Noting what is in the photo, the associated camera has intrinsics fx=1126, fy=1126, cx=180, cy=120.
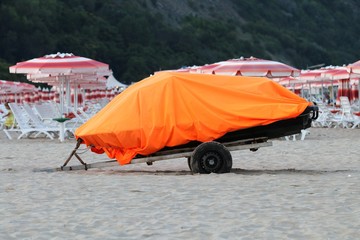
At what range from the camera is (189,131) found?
468 inches

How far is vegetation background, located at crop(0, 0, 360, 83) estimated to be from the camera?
8444 cm

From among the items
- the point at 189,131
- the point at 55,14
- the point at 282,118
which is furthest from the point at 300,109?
the point at 55,14

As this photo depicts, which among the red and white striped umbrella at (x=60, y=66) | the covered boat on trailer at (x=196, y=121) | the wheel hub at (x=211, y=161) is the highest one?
the red and white striped umbrella at (x=60, y=66)

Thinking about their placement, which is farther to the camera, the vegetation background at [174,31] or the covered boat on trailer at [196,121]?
the vegetation background at [174,31]

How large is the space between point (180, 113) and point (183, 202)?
3.00 m

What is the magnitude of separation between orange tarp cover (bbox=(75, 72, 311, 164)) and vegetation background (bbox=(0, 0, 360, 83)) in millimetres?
56311

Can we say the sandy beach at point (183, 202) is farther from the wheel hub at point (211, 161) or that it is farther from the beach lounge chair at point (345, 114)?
the beach lounge chair at point (345, 114)

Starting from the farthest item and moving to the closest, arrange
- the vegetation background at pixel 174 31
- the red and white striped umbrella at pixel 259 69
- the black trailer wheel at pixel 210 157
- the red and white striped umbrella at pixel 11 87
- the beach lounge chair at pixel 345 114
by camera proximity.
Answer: the vegetation background at pixel 174 31
the red and white striped umbrella at pixel 11 87
the beach lounge chair at pixel 345 114
the red and white striped umbrella at pixel 259 69
the black trailer wheel at pixel 210 157

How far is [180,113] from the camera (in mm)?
11938

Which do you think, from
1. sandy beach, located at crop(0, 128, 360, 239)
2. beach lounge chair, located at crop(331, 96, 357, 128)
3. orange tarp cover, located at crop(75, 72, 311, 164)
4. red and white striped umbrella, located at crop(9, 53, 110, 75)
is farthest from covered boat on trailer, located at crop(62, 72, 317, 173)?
beach lounge chair, located at crop(331, 96, 357, 128)

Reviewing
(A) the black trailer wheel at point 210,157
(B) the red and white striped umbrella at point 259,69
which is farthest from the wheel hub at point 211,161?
(B) the red and white striped umbrella at point 259,69

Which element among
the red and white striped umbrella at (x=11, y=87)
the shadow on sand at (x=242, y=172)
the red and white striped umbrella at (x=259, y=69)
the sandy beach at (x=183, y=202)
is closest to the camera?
the sandy beach at (x=183, y=202)

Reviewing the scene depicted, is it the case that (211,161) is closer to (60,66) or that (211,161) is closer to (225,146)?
(225,146)

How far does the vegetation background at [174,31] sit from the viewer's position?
84438 millimetres
